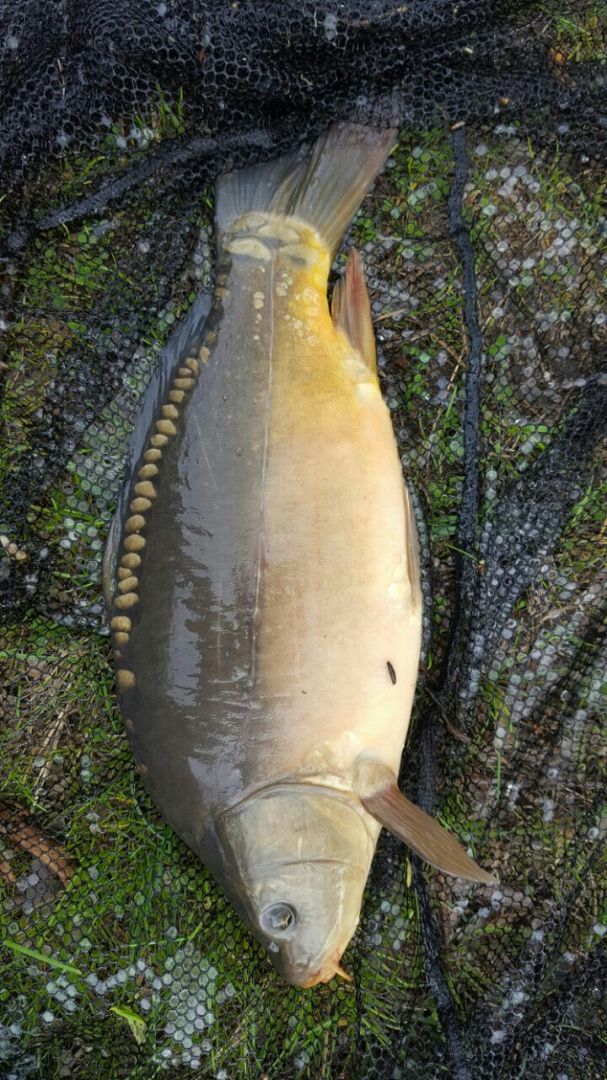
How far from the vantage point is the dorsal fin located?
2010 mm

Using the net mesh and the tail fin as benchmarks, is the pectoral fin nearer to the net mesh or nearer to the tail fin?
the net mesh

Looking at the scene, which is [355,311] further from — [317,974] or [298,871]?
[317,974]

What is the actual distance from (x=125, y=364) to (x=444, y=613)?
1177 millimetres

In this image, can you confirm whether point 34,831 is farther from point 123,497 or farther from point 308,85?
A: point 308,85

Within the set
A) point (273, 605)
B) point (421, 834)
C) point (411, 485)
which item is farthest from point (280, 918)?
point (411, 485)

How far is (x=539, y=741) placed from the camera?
84.1 inches

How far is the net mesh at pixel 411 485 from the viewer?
2027mm

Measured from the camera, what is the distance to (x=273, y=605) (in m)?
1.84

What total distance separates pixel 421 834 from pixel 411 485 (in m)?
0.95

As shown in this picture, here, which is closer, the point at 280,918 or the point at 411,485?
the point at 280,918

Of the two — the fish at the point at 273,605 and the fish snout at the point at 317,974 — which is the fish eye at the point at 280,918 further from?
the fish snout at the point at 317,974

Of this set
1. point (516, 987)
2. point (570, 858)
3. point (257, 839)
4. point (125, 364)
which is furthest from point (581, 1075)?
point (125, 364)

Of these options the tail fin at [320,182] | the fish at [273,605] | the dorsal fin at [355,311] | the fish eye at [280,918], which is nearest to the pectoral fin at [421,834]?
the fish at [273,605]

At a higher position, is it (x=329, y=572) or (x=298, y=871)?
(x=329, y=572)
